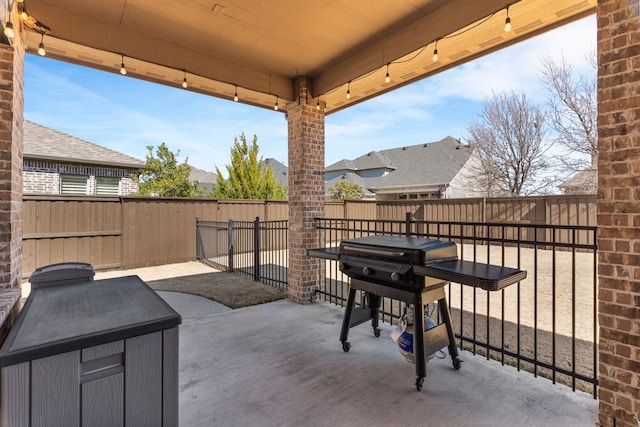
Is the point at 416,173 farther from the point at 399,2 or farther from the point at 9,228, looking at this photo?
the point at 9,228

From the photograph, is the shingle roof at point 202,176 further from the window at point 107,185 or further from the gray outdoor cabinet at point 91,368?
the gray outdoor cabinet at point 91,368

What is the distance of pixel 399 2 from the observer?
9.23ft

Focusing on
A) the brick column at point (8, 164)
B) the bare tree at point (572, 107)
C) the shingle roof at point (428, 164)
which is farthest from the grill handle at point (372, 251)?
the shingle roof at point (428, 164)

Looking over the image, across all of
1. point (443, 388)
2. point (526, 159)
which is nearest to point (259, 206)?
point (443, 388)

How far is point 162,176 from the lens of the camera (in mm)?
11188

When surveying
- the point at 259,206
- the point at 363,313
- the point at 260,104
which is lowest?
the point at 363,313

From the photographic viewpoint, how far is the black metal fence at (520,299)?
250cm

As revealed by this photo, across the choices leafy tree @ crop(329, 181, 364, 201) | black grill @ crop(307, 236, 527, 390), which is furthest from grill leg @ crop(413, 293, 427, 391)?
leafy tree @ crop(329, 181, 364, 201)

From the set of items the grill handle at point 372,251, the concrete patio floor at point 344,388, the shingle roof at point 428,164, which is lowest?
the concrete patio floor at point 344,388

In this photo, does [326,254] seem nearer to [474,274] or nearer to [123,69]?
[474,274]

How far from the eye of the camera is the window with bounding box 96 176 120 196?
10.4 metres

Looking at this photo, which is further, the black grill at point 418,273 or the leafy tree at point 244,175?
the leafy tree at point 244,175

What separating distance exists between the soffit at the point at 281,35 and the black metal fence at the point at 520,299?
175 centimetres

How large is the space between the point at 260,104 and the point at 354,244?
2945mm
